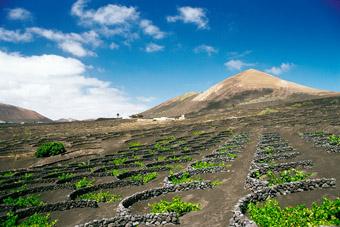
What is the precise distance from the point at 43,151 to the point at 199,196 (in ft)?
163

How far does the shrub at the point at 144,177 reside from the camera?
40.6m

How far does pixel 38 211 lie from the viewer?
104 ft

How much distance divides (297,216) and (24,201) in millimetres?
27029

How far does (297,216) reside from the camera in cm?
2041

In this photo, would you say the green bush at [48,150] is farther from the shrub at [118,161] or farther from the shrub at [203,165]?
the shrub at [203,165]

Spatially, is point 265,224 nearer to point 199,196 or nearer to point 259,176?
point 199,196

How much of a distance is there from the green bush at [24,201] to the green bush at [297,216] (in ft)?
72.9

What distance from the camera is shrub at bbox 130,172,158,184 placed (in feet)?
133

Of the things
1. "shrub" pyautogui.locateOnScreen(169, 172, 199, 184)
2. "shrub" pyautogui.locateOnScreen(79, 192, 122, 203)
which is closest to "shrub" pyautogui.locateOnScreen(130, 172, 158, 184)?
"shrub" pyautogui.locateOnScreen(169, 172, 199, 184)

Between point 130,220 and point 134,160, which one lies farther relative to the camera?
point 134,160

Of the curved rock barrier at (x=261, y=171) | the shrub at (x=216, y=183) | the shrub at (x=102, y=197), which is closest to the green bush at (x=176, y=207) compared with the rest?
the curved rock barrier at (x=261, y=171)

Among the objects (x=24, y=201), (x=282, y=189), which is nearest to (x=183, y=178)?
(x=282, y=189)

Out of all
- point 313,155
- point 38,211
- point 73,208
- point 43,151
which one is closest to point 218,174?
point 313,155

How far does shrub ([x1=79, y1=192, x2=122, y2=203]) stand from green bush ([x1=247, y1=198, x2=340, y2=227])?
1561cm
